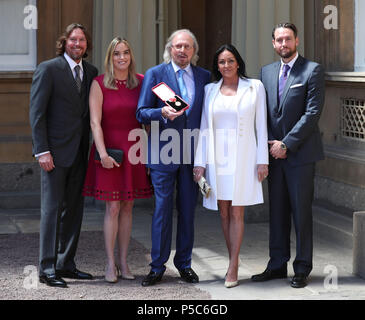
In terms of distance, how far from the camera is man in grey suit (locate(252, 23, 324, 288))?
664 cm

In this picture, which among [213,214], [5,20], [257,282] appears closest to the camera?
[257,282]

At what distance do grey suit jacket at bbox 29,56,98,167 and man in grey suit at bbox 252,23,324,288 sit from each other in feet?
5.12

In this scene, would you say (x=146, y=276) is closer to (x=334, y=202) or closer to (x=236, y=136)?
(x=236, y=136)

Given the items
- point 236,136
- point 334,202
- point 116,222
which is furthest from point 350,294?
point 334,202

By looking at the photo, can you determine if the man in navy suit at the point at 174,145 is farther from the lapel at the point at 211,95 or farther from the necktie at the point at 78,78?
the necktie at the point at 78,78

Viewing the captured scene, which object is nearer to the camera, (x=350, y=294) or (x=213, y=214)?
(x=350, y=294)

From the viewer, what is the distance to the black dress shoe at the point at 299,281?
6637 mm

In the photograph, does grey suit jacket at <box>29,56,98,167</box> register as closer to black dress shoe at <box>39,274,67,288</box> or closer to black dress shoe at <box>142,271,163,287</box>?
black dress shoe at <box>39,274,67,288</box>

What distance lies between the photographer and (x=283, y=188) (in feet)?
22.5

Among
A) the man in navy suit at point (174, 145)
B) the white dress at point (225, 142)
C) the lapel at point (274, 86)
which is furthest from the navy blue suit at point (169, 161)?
the lapel at point (274, 86)

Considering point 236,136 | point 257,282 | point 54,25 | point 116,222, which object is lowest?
point 257,282

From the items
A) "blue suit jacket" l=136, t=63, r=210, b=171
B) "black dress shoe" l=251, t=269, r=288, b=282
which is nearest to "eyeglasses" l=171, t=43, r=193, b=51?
"blue suit jacket" l=136, t=63, r=210, b=171

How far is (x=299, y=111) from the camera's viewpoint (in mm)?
6688
